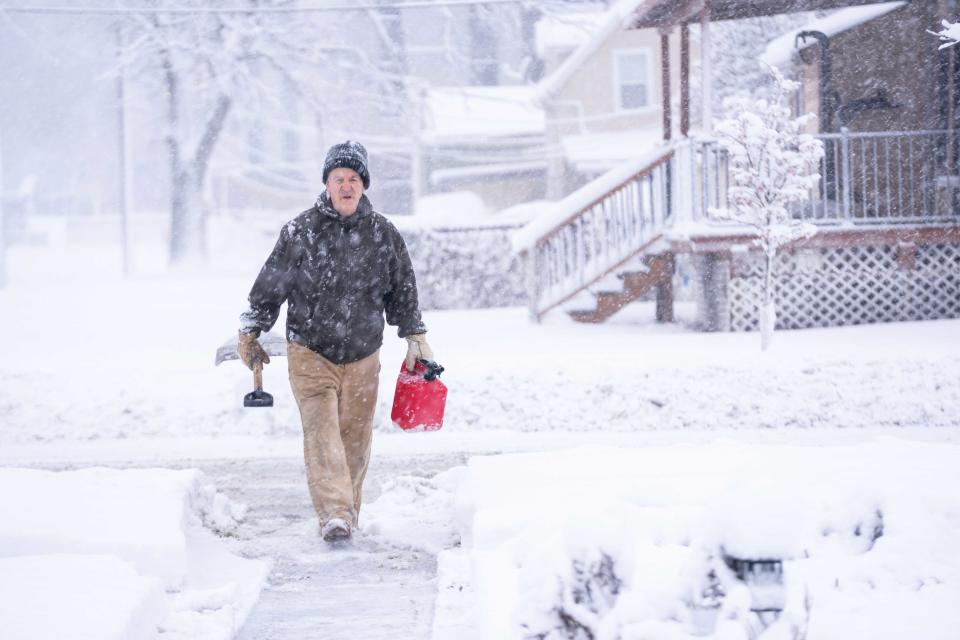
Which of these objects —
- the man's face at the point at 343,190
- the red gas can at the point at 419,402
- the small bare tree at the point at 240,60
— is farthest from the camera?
the small bare tree at the point at 240,60

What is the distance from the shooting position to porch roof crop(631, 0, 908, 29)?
49.7 ft

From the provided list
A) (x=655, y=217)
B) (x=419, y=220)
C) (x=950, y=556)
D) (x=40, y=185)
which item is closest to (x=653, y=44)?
(x=419, y=220)

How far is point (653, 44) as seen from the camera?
33.5 metres

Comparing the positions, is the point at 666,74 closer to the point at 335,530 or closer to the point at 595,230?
the point at 595,230

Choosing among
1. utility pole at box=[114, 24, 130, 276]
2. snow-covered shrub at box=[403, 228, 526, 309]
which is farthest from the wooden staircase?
utility pole at box=[114, 24, 130, 276]

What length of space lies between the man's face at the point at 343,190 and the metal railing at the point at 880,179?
9.00m

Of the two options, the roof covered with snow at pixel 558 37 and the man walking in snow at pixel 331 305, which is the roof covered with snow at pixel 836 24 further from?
the roof covered with snow at pixel 558 37

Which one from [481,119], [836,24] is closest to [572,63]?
[481,119]

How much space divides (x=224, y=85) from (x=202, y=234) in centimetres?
1068

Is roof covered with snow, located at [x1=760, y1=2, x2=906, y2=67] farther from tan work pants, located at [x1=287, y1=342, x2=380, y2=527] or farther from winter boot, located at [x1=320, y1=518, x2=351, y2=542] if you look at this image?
winter boot, located at [x1=320, y1=518, x2=351, y2=542]

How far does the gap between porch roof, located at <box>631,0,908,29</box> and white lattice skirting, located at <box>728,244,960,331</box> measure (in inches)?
122

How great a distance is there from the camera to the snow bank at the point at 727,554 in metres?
3.16

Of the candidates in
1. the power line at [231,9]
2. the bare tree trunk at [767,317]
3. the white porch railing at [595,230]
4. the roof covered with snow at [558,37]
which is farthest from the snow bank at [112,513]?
the roof covered with snow at [558,37]

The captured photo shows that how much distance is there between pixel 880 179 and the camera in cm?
1859
